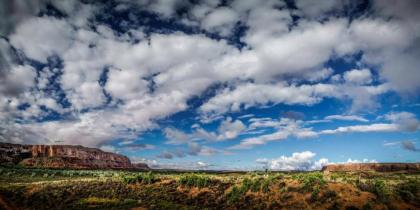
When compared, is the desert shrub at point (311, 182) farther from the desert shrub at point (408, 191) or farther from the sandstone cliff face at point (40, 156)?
the sandstone cliff face at point (40, 156)

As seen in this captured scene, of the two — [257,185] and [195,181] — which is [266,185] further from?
[195,181]

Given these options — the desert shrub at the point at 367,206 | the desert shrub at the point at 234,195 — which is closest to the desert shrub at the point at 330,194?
the desert shrub at the point at 367,206

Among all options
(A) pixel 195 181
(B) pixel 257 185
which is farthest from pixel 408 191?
(A) pixel 195 181

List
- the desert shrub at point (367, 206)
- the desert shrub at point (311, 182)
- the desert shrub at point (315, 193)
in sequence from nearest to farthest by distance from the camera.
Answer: the desert shrub at point (367, 206) → the desert shrub at point (315, 193) → the desert shrub at point (311, 182)

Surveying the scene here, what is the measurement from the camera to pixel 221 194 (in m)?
38.0

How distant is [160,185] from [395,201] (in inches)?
1189

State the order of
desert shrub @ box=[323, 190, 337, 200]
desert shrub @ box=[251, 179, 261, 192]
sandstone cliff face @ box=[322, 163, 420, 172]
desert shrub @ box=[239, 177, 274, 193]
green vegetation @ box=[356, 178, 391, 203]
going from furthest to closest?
sandstone cliff face @ box=[322, 163, 420, 172] < desert shrub @ box=[251, 179, 261, 192] < desert shrub @ box=[239, 177, 274, 193] < desert shrub @ box=[323, 190, 337, 200] < green vegetation @ box=[356, 178, 391, 203]

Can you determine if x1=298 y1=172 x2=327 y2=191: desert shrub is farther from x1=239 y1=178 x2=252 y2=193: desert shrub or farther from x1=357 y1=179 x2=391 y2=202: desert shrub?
x1=239 y1=178 x2=252 y2=193: desert shrub

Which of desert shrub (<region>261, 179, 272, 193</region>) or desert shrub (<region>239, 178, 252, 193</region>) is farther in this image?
desert shrub (<region>239, 178, 252, 193</region>)

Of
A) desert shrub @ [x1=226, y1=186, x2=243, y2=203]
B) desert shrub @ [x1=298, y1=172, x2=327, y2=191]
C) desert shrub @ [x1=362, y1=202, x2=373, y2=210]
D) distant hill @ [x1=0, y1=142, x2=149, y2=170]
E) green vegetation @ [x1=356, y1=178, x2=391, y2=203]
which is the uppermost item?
distant hill @ [x1=0, y1=142, x2=149, y2=170]

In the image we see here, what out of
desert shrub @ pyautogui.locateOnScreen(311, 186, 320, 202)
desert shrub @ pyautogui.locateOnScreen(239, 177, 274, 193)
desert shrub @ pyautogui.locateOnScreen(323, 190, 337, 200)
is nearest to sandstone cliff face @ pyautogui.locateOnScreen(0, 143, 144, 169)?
desert shrub @ pyautogui.locateOnScreen(239, 177, 274, 193)

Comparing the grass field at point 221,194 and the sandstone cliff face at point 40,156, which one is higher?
the sandstone cliff face at point 40,156

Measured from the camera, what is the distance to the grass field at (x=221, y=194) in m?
30.1

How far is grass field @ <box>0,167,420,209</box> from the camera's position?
30.1 metres
